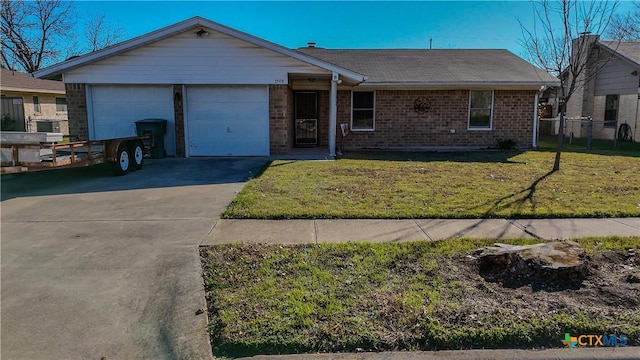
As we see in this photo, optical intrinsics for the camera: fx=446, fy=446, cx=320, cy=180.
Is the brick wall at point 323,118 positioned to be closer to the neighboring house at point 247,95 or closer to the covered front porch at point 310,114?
the covered front porch at point 310,114

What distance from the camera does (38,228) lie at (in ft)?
20.8

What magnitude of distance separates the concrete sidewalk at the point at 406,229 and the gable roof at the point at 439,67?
10.4 metres

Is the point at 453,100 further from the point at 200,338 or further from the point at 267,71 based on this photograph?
the point at 200,338

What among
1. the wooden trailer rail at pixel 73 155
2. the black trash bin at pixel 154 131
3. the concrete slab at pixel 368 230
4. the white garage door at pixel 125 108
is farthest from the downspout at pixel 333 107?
the concrete slab at pixel 368 230

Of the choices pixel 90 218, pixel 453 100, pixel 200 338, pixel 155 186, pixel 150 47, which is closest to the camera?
pixel 200 338

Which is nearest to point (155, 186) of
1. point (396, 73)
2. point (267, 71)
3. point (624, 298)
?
point (267, 71)

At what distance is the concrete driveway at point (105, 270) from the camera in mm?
3392

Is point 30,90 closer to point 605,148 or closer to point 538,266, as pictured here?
point 538,266

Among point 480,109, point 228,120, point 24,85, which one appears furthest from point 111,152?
point 24,85

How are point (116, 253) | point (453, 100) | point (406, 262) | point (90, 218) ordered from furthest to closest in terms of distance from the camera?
point (453, 100) → point (90, 218) → point (116, 253) → point (406, 262)

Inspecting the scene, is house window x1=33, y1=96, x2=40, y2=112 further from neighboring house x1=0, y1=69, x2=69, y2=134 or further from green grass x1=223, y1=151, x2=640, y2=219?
green grass x1=223, y1=151, x2=640, y2=219

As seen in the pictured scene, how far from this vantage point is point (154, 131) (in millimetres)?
13766

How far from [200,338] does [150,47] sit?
12524 mm

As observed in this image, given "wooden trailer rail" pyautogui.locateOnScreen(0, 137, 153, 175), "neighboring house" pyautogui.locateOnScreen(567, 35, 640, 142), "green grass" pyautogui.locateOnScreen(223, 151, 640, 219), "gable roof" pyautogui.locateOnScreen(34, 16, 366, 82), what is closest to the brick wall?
"gable roof" pyautogui.locateOnScreen(34, 16, 366, 82)
